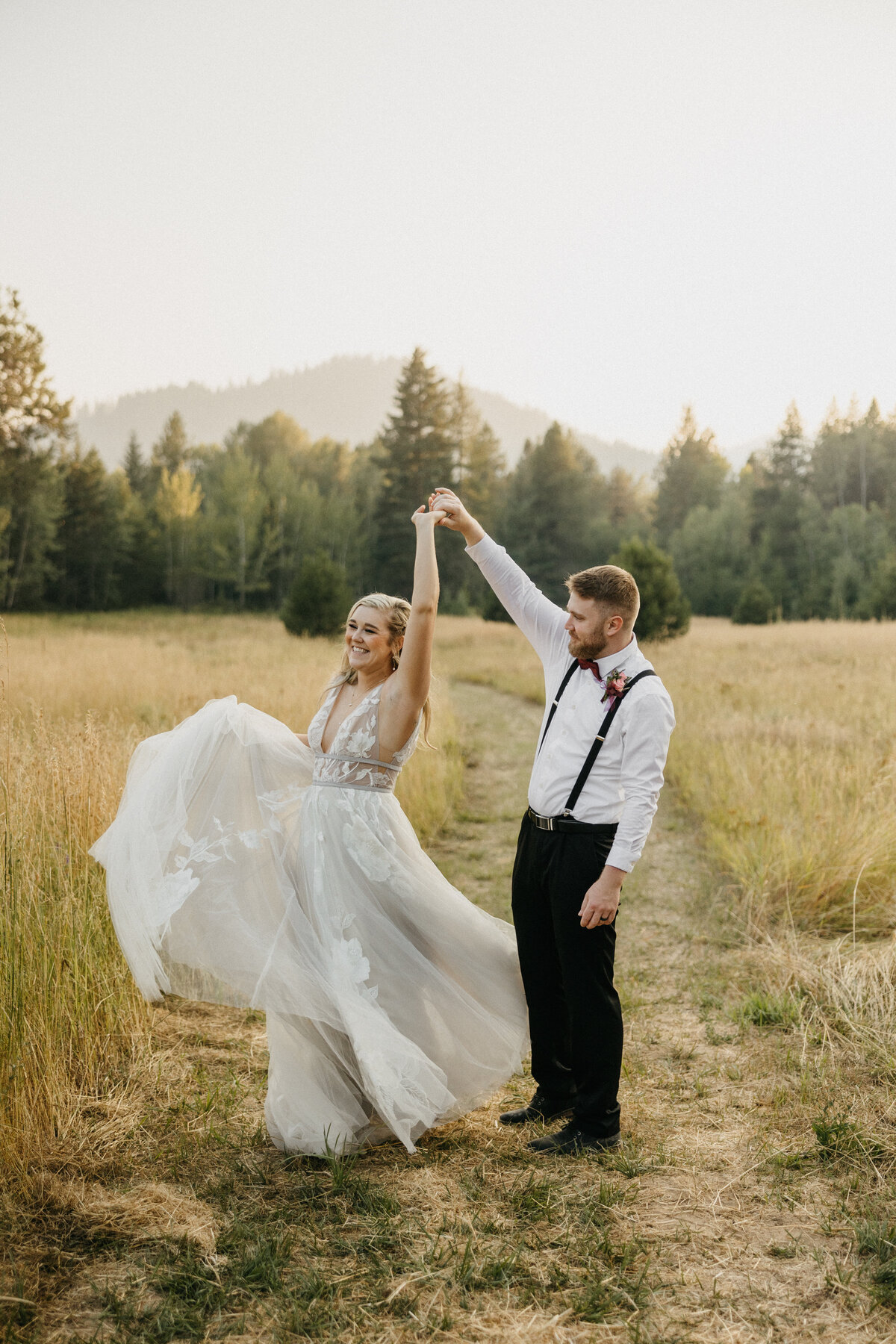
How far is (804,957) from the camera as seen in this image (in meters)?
4.86

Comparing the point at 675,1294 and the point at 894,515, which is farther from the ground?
the point at 894,515

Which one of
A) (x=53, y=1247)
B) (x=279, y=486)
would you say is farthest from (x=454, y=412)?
(x=53, y=1247)

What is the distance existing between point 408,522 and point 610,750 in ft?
150

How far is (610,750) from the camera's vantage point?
3.14m

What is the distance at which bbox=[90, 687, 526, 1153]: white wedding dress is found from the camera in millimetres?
2979

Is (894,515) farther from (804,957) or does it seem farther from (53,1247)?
(53,1247)

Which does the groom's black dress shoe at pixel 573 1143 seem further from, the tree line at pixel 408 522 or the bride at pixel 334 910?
the tree line at pixel 408 522

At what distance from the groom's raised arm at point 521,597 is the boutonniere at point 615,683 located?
0.37m

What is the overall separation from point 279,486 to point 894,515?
33557mm

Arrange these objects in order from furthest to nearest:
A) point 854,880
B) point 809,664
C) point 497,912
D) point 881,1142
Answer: point 809,664
point 497,912
point 854,880
point 881,1142

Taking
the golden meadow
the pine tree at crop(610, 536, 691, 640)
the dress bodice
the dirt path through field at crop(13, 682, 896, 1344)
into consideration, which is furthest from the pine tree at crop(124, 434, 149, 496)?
the dirt path through field at crop(13, 682, 896, 1344)

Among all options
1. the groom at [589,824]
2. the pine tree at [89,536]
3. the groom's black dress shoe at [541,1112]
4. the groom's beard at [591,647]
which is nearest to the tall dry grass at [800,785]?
the groom's black dress shoe at [541,1112]

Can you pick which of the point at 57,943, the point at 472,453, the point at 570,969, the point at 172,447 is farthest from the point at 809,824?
the point at 172,447

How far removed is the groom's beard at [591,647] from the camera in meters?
3.15
